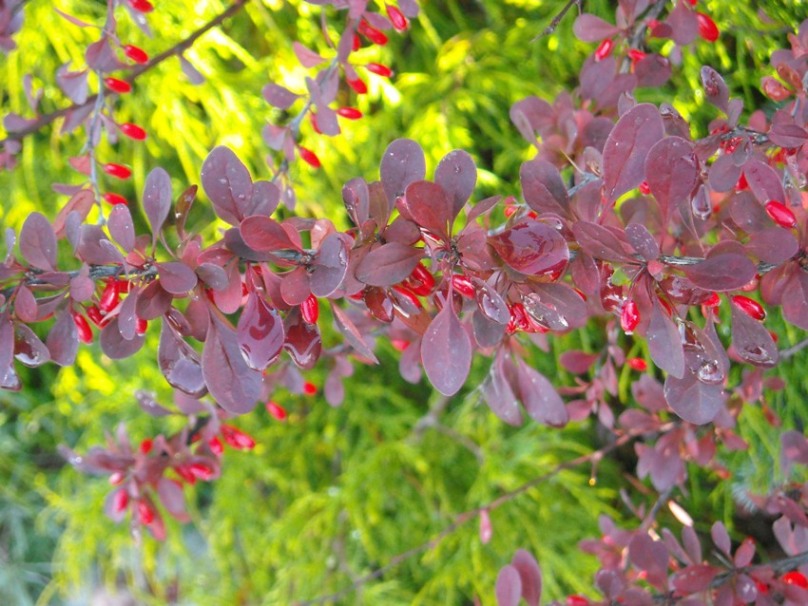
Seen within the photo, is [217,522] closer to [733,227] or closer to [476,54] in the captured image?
[476,54]

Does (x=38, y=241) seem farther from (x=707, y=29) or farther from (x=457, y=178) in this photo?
(x=707, y=29)

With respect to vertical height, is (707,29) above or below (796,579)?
above

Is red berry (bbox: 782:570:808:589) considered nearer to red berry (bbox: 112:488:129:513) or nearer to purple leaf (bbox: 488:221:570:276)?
purple leaf (bbox: 488:221:570:276)

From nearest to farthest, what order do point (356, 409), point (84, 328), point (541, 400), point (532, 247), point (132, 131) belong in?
point (532, 247)
point (84, 328)
point (541, 400)
point (132, 131)
point (356, 409)

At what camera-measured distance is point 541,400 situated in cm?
65

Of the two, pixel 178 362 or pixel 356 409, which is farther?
pixel 356 409

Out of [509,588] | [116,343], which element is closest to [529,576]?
[509,588]

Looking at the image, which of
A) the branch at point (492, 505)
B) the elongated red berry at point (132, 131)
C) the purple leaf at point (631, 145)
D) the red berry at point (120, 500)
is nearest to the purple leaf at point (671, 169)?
the purple leaf at point (631, 145)

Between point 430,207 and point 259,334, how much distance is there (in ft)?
0.44

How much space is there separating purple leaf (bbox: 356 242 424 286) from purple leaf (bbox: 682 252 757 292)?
6.6 inches

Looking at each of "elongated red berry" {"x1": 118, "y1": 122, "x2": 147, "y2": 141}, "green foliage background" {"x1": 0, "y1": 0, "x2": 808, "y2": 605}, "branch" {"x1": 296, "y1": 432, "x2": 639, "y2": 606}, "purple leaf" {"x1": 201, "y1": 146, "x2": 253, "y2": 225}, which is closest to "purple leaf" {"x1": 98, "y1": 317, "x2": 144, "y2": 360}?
"purple leaf" {"x1": 201, "y1": 146, "x2": 253, "y2": 225}

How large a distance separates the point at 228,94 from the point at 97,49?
0.57m

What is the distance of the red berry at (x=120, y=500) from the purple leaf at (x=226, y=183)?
46cm

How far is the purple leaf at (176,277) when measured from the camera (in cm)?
43
